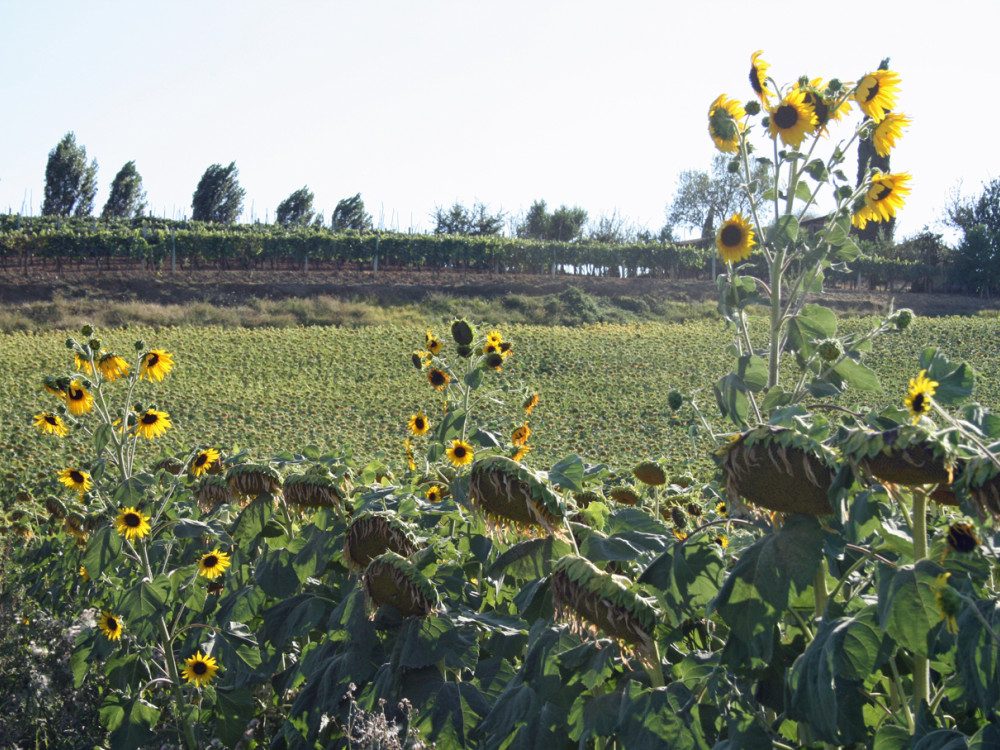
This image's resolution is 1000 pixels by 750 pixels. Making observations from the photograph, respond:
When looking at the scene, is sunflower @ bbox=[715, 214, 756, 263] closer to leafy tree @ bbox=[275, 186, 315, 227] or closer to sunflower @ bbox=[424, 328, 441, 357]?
sunflower @ bbox=[424, 328, 441, 357]

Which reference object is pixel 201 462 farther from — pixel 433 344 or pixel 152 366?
pixel 433 344

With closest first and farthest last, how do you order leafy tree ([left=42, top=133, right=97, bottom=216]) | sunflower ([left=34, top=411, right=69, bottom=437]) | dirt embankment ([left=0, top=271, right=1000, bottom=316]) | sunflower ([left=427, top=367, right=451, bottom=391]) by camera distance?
sunflower ([left=34, top=411, right=69, bottom=437]) → sunflower ([left=427, top=367, right=451, bottom=391]) → dirt embankment ([left=0, top=271, right=1000, bottom=316]) → leafy tree ([left=42, top=133, right=97, bottom=216])

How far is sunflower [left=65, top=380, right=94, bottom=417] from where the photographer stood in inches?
125

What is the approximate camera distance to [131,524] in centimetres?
297

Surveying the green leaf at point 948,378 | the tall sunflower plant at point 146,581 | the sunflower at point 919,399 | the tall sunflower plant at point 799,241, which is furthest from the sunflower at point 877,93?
the tall sunflower plant at point 146,581

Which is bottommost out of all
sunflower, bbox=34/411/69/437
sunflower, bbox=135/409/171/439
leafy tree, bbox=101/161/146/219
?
sunflower, bbox=34/411/69/437

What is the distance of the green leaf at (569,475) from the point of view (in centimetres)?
173

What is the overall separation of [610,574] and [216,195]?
47813mm

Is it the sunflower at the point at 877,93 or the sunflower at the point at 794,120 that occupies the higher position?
the sunflower at the point at 877,93

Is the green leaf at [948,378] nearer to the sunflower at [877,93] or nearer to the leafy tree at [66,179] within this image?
the sunflower at [877,93]

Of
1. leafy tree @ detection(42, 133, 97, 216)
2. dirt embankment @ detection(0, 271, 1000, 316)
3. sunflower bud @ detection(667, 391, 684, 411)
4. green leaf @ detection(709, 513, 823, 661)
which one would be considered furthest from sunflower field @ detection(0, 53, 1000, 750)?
leafy tree @ detection(42, 133, 97, 216)

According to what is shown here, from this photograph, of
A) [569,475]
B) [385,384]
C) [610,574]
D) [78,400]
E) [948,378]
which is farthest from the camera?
[385,384]

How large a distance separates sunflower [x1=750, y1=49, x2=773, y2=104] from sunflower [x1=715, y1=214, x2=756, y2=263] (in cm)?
39

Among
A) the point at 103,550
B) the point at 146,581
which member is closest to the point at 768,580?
the point at 146,581
